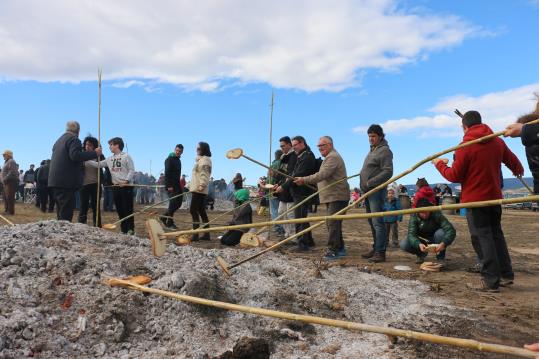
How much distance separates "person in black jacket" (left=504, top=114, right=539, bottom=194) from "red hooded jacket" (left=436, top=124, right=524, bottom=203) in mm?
447

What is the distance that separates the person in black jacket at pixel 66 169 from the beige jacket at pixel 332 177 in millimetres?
3264

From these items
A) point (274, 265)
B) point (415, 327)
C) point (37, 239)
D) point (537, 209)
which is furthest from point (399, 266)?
point (537, 209)

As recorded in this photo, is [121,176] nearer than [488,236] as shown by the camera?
No

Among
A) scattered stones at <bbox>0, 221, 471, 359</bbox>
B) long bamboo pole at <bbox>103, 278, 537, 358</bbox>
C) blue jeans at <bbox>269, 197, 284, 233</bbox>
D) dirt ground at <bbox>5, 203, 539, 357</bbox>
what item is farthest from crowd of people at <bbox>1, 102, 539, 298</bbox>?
long bamboo pole at <bbox>103, 278, 537, 358</bbox>

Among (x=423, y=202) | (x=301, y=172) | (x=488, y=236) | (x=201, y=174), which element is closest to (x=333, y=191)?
(x=301, y=172)

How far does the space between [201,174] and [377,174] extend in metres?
3.06

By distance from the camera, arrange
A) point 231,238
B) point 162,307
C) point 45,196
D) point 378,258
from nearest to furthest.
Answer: point 162,307 < point 378,258 < point 231,238 < point 45,196

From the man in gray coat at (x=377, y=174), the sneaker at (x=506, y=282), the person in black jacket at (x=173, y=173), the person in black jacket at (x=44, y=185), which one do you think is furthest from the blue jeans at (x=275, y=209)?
the person in black jacket at (x=44, y=185)

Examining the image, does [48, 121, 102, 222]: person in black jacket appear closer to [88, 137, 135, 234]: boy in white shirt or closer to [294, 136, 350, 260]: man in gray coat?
[88, 137, 135, 234]: boy in white shirt

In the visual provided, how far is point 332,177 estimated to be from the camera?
648 centimetres

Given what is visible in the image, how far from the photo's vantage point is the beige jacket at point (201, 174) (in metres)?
7.66

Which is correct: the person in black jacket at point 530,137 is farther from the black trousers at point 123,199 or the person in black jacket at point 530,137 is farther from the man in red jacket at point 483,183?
the black trousers at point 123,199

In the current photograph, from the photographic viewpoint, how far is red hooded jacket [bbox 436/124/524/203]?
4.71 metres

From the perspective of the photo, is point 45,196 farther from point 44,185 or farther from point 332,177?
point 332,177
